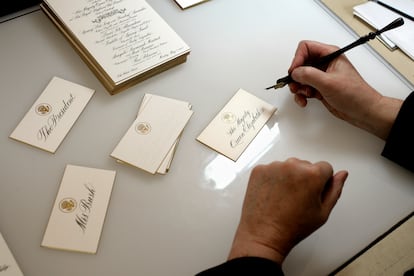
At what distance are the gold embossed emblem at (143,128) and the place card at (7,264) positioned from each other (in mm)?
296

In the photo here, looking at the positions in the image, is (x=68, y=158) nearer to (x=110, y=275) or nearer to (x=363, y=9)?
(x=110, y=275)

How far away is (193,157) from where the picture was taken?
0.73m

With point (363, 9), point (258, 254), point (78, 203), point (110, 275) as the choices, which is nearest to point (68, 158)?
point (78, 203)

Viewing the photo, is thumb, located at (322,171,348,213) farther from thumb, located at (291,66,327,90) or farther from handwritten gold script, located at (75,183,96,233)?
handwritten gold script, located at (75,183,96,233)

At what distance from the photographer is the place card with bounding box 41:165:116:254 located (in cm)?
63

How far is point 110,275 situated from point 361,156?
52 cm

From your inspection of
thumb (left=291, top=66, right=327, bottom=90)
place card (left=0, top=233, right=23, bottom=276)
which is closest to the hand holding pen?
thumb (left=291, top=66, right=327, bottom=90)

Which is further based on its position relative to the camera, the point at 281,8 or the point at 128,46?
the point at 281,8

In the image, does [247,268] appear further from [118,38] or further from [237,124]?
[118,38]

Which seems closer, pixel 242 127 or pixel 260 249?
pixel 260 249

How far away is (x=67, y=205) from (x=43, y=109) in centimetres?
21

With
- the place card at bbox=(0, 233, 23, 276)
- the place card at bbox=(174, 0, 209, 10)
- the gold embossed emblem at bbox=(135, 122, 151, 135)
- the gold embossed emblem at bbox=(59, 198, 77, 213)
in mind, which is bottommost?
the place card at bbox=(0, 233, 23, 276)

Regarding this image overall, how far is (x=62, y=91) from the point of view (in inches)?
30.6

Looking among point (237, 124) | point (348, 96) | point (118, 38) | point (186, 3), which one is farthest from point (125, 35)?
point (348, 96)
